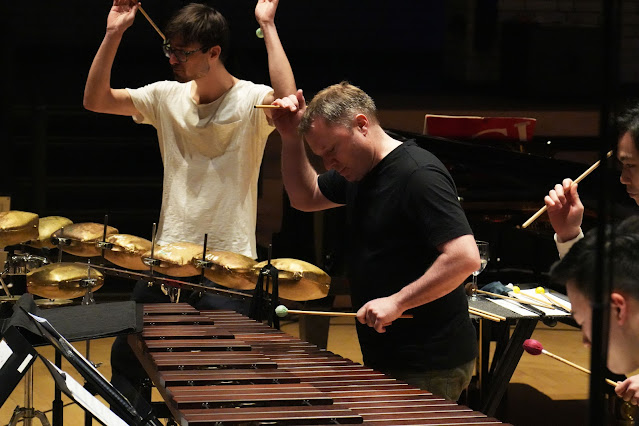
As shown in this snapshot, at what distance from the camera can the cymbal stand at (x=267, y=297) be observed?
3.32 m

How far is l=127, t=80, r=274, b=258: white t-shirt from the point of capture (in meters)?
3.71

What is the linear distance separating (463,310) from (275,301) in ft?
2.25

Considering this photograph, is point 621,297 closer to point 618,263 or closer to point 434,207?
point 618,263

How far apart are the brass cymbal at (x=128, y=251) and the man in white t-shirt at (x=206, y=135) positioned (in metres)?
0.10

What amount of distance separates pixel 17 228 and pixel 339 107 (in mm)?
1680

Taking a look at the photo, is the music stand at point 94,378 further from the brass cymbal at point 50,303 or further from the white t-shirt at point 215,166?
the brass cymbal at point 50,303

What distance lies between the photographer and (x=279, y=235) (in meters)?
5.81

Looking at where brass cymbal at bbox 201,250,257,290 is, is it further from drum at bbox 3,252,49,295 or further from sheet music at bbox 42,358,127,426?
sheet music at bbox 42,358,127,426

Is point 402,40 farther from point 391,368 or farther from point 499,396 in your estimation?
point 391,368

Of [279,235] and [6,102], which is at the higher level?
[6,102]

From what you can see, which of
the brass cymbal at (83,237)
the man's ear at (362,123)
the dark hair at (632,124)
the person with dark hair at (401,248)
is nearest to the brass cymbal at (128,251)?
the brass cymbal at (83,237)

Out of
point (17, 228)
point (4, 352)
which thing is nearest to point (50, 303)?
point (17, 228)

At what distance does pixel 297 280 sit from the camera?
361cm

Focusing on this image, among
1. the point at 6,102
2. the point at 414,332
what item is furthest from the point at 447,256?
the point at 6,102
